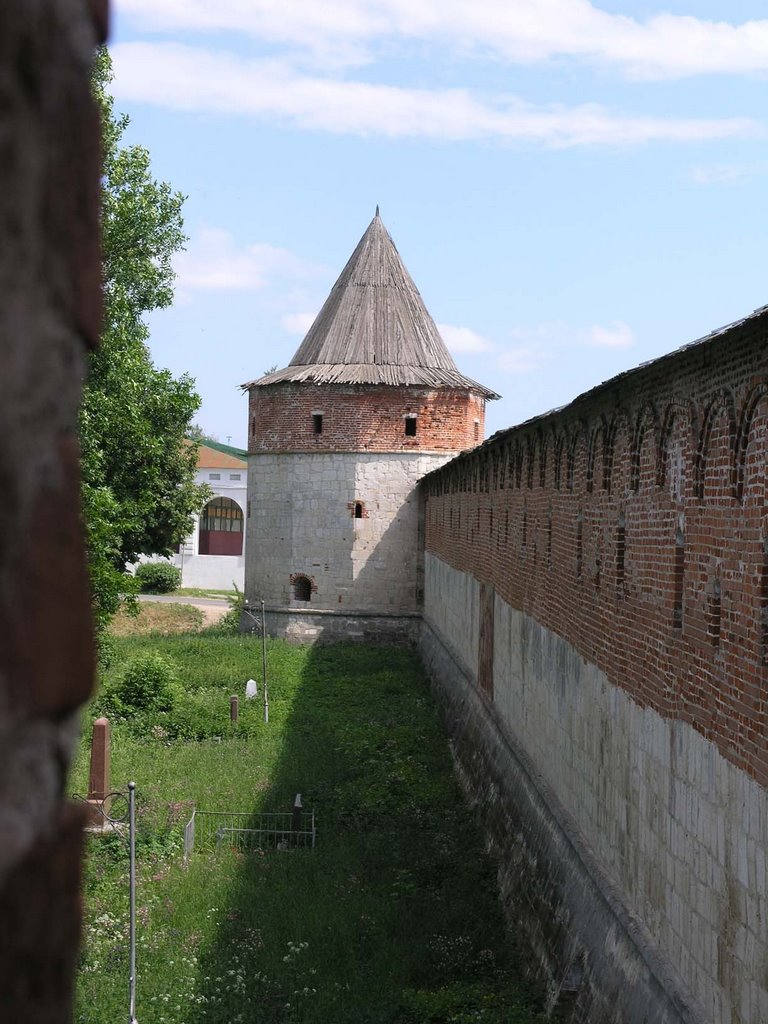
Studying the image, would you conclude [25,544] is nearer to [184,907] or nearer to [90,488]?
[184,907]

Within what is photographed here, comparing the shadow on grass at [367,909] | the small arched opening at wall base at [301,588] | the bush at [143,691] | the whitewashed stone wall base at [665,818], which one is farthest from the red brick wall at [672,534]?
the small arched opening at wall base at [301,588]

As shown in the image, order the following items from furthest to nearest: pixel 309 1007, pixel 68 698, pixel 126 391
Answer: pixel 126 391, pixel 309 1007, pixel 68 698

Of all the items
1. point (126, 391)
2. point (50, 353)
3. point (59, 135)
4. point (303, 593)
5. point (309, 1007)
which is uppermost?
point (126, 391)

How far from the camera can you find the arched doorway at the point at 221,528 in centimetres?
5800

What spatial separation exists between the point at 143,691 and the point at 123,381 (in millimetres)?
5542

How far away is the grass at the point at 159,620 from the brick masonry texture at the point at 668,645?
79.5ft

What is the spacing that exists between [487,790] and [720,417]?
8352 millimetres

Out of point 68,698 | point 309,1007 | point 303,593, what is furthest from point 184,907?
point 303,593

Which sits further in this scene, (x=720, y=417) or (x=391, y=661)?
(x=391, y=661)

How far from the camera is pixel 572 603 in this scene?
10336 millimetres

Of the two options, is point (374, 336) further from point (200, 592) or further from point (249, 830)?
point (200, 592)

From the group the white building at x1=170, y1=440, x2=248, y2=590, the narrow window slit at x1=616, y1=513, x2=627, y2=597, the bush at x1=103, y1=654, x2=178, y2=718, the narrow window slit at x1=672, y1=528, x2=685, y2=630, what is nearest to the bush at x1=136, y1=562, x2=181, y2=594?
the white building at x1=170, y1=440, x2=248, y2=590

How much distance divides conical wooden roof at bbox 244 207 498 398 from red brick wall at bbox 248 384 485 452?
0.28m

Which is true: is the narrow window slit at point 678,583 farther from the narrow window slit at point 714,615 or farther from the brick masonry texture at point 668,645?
the narrow window slit at point 714,615
